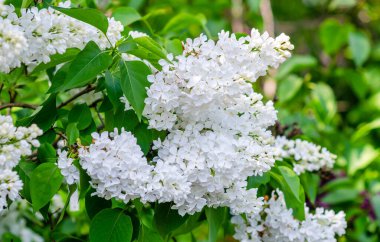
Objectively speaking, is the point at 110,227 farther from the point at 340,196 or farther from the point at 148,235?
the point at 340,196

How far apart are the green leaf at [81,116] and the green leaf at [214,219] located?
1.04 ft

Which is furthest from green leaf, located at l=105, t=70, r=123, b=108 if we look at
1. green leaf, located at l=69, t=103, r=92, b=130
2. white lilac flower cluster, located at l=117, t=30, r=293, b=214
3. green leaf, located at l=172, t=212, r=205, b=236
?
green leaf, located at l=172, t=212, r=205, b=236

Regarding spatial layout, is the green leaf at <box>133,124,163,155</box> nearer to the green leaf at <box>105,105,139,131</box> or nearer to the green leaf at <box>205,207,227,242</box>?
the green leaf at <box>105,105,139,131</box>

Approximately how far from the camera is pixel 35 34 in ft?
3.77

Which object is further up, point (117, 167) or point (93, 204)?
point (117, 167)

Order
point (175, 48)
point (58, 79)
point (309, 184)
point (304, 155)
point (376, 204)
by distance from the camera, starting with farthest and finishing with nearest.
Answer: point (376, 204) → point (309, 184) → point (304, 155) → point (175, 48) → point (58, 79)

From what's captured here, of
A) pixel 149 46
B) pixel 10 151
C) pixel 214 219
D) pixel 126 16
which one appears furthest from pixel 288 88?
pixel 10 151

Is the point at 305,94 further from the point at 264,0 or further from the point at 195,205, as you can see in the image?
the point at 195,205

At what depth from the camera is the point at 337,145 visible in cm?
290

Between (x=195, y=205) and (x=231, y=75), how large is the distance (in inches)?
10.2

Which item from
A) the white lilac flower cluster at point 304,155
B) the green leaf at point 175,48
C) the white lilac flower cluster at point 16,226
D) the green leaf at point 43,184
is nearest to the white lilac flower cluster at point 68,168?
the green leaf at point 43,184

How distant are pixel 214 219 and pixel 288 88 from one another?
1655 millimetres

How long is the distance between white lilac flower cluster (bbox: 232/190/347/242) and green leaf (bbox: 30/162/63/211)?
0.46m

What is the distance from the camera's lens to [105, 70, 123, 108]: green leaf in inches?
48.3
